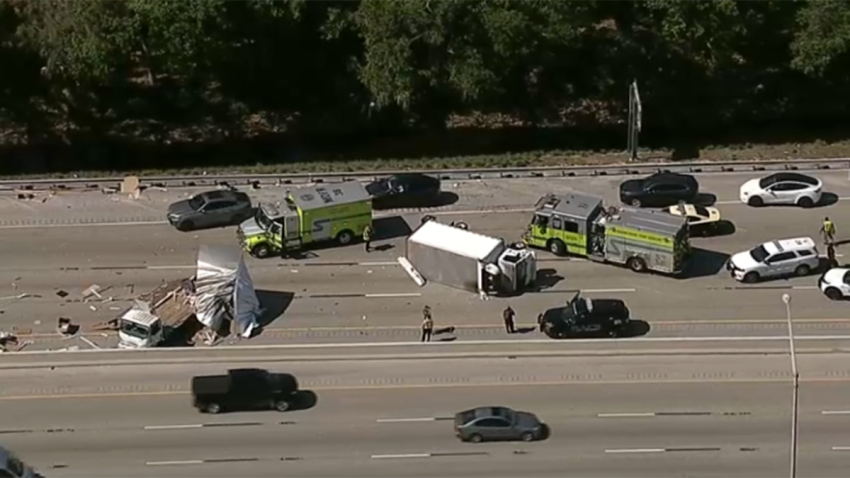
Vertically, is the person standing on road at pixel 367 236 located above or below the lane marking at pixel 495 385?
above

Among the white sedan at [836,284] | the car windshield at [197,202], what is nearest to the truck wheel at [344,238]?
the car windshield at [197,202]

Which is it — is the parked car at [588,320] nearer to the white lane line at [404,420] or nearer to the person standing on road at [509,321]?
the person standing on road at [509,321]

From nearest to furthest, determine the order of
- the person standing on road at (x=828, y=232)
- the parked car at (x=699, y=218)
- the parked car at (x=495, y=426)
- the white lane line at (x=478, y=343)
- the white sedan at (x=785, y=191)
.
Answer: the parked car at (x=495, y=426) → the white lane line at (x=478, y=343) → the person standing on road at (x=828, y=232) → the parked car at (x=699, y=218) → the white sedan at (x=785, y=191)

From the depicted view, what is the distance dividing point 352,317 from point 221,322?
4363 millimetres

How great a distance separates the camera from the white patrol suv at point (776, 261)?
49.7m

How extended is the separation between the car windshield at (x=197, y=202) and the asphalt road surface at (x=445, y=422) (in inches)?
432

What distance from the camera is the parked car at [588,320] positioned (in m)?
45.8

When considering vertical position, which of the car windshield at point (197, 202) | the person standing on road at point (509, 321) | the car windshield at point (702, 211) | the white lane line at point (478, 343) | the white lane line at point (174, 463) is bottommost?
the white lane line at point (174, 463)

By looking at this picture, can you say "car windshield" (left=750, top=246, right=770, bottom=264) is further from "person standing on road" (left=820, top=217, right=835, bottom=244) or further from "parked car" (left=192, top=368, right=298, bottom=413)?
"parked car" (left=192, top=368, right=298, bottom=413)

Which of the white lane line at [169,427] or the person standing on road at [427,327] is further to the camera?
the person standing on road at [427,327]

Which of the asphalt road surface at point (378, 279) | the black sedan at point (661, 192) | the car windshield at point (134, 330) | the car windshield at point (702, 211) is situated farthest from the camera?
the black sedan at point (661, 192)

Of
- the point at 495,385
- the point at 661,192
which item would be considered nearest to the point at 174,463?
the point at 495,385

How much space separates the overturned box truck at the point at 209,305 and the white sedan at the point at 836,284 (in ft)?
62.8

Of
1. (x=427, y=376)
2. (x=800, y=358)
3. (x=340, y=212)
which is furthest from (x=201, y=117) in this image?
(x=800, y=358)
